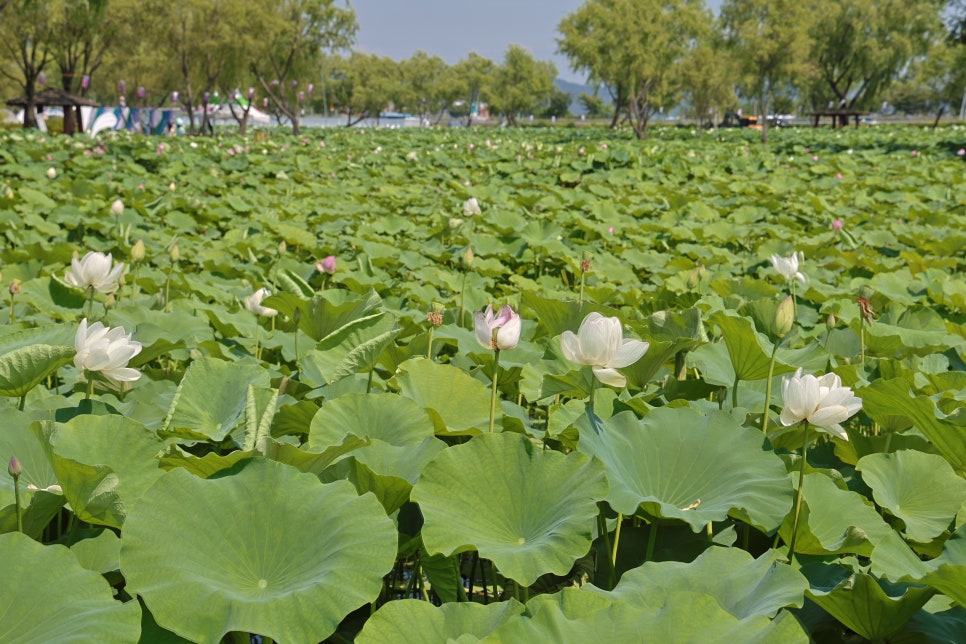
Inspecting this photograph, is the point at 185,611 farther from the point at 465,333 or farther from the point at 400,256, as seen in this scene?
the point at 400,256

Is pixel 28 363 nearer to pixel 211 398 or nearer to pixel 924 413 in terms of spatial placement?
pixel 211 398

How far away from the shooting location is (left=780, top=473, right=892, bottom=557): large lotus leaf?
1.00 meters

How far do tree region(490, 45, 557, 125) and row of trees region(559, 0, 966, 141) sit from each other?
64.9 feet

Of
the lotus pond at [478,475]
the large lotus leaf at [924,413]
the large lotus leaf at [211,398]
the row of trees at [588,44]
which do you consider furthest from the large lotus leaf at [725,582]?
the row of trees at [588,44]

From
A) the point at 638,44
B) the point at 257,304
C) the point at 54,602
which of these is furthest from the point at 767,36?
the point at 54,602

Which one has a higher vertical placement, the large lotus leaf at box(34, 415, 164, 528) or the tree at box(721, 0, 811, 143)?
the tree at box(721, 0, 811, 143)

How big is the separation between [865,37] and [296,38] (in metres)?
20.1

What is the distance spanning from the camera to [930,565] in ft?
2.85

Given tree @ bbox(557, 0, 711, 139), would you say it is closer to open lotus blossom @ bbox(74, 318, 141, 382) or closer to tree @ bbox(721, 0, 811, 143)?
tree @ bbox(721, 0, 811, 143)

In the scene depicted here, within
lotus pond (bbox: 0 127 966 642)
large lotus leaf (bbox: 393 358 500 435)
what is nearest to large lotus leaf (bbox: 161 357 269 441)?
lotus pond (bbox: 0 127 966 642)

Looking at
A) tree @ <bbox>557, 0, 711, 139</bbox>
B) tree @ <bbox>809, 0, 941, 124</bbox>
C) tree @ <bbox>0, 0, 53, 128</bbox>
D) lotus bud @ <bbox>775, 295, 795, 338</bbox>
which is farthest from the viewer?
tree @ <bbox>809, 0, 941, 124</bbox>

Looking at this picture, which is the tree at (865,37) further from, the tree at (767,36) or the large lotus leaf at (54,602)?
the large lotus leaf at (54,602)

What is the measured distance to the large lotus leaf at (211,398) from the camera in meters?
1.25

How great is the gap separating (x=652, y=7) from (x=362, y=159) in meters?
14.0
